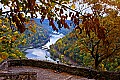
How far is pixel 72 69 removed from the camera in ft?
51.0

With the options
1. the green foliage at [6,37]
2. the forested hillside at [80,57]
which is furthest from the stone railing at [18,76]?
the forested hillside at [80,57]

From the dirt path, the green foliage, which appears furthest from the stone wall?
the green foliage

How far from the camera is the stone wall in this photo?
14237mm

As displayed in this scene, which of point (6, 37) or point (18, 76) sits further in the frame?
point (18, 76)

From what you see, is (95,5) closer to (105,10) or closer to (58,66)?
(105,10)

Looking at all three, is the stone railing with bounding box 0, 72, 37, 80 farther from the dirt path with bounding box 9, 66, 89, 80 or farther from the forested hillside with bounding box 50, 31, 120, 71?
the forested hillside with bounding box 50, 31, 120, 71

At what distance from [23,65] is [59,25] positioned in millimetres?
13941

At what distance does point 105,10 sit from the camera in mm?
17375

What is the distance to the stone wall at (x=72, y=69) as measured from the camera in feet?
46.7

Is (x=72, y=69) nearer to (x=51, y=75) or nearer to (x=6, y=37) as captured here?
(x=51, y=75)

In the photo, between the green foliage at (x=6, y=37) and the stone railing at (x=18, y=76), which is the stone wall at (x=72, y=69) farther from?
the stone railing at (x=18, y=76)

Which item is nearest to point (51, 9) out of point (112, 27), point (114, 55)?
point (112, 27)

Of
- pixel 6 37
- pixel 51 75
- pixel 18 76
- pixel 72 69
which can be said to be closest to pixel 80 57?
pixel 72 69

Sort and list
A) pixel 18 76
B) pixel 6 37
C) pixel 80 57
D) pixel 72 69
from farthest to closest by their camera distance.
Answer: pixel 80 57, pixel 72 69, pixel 18 76, pixel 6 37
